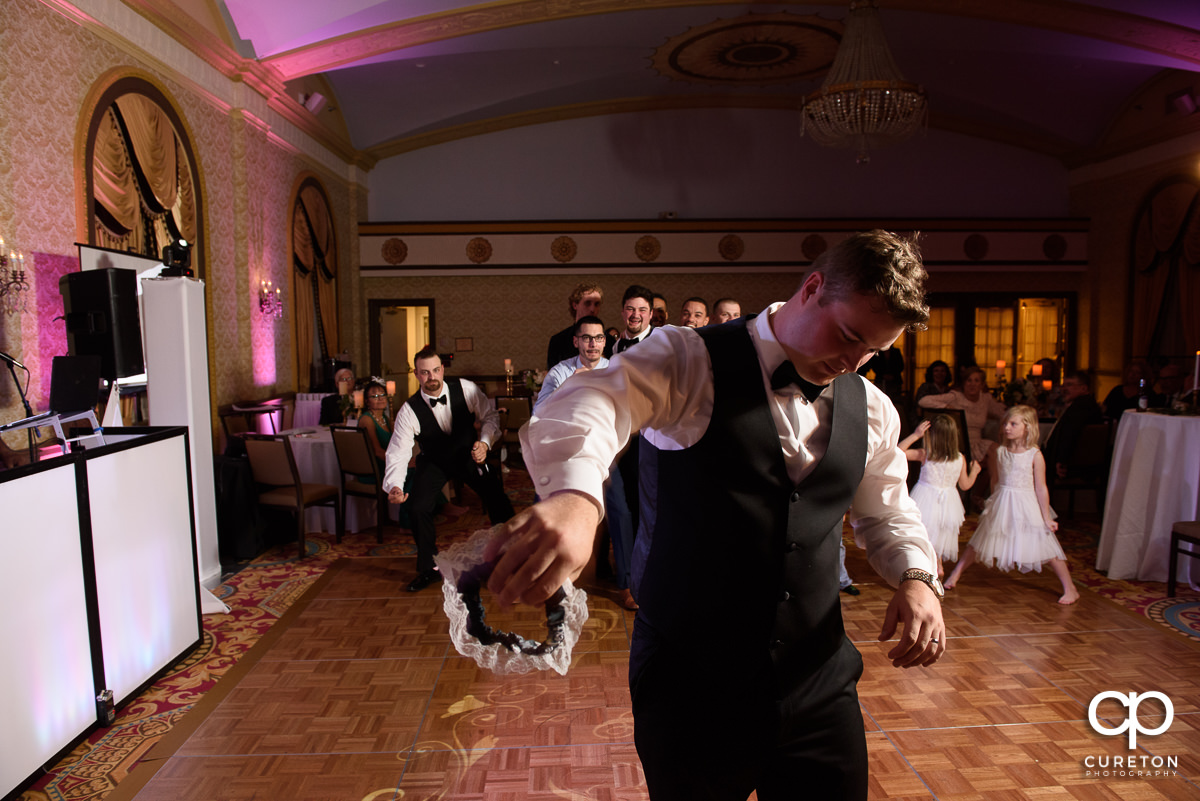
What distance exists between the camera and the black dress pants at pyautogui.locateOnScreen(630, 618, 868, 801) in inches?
48.5

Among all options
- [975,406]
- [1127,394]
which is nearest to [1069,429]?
[975,406]

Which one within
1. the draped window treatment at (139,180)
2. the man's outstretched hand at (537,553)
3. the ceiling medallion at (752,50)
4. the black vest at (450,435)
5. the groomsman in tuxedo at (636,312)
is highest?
the ceiling medallion at (752,50)

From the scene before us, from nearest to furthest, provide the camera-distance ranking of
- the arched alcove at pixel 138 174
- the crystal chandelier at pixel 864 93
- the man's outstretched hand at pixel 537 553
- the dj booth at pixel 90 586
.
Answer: the man's outstretched hand at pixel 537 553 < the dj booth at pixel 90 586 < the arched alcove at pixel 138 174 < the crystal chandelier at pixel 864 93

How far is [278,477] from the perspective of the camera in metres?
5.10

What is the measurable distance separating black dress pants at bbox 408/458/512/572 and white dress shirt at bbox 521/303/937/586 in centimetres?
321

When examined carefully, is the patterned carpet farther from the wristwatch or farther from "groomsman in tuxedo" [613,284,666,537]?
the wristwatch

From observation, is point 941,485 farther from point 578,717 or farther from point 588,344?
point 578,717

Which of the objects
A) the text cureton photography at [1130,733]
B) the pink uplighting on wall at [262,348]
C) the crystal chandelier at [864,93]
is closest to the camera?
the text cureton photography at [1130,733]

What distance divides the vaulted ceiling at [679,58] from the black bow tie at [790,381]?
6588 millimetres

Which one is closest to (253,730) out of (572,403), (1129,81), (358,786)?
(358,786)

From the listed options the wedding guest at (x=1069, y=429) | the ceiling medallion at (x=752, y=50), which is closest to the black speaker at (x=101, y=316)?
the ceiling medallion at (x=752, y=50)

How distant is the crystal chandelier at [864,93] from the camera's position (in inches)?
251

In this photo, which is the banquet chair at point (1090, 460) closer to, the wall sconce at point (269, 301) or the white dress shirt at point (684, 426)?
the white dress shirt at point (684, 426)

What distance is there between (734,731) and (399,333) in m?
10.8
